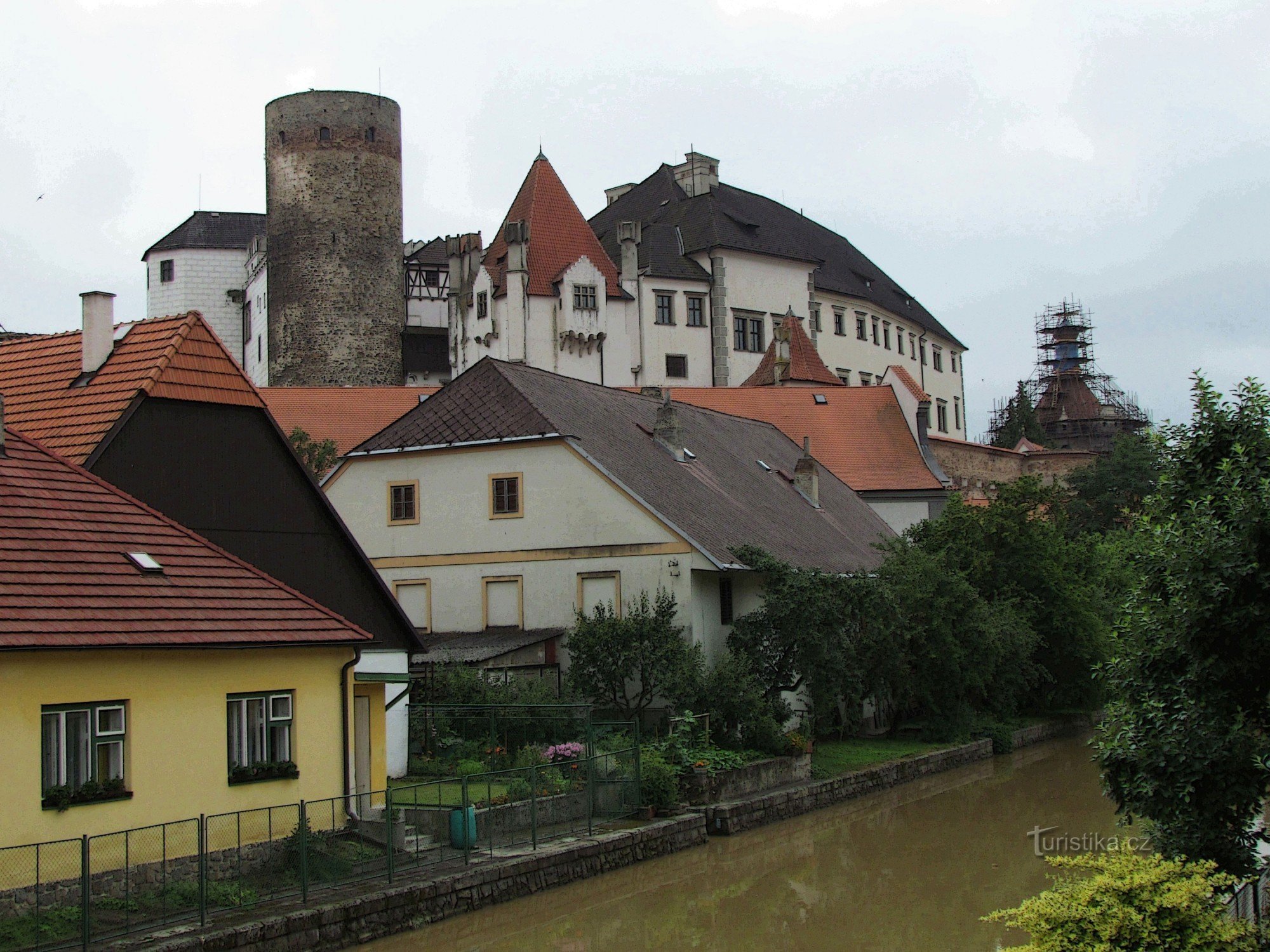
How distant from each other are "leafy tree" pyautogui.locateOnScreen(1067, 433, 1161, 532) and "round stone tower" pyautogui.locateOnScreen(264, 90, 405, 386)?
33.5 metres

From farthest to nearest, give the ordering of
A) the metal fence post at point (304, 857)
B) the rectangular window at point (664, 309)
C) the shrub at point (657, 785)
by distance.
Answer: the rectangular window at point (664, 309) < the shrub at point (657, 785) < the metal fence post at point (304, 857)

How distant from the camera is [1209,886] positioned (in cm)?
959

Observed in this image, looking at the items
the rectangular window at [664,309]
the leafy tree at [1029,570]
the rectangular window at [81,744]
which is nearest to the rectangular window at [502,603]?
the leafy tree at [1029,570]

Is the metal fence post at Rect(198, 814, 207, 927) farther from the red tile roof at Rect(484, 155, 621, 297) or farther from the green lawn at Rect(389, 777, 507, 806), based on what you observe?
the red tile roof at Rect(484, 155, 621, 297)

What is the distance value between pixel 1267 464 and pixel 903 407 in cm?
4484

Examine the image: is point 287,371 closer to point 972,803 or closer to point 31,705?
point 972,803

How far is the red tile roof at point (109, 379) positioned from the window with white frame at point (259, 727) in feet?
12.9

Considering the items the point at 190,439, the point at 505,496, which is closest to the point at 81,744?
the point at 190,439

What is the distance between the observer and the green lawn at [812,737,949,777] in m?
27.2

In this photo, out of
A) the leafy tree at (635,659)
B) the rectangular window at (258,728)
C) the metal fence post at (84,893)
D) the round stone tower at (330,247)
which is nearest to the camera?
the metal fence post at (84,893)

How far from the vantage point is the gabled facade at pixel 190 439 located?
18672 millimetres

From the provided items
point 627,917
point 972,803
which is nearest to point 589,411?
point 972,803

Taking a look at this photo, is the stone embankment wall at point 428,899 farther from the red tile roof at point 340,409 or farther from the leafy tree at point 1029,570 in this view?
the red tile roof at point 340,409

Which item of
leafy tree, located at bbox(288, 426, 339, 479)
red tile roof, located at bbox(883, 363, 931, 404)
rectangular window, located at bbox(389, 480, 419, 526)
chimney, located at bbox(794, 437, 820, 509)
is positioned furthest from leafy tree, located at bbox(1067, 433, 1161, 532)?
rectangular window, located at bbox(389, 480, 419, 526)
